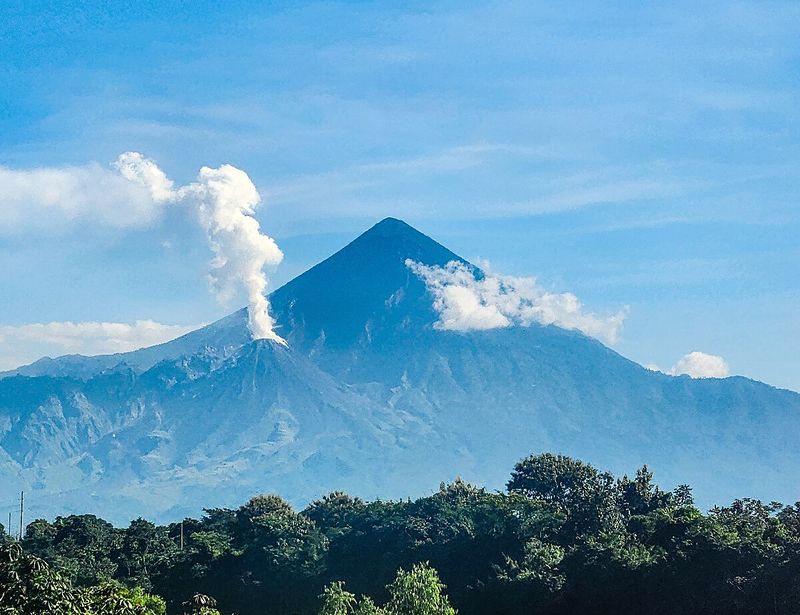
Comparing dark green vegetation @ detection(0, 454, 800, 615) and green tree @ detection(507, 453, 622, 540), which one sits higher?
green tree @ detection(507, 453, 622, 540)

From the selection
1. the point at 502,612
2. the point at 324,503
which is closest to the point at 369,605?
the point at 502,612

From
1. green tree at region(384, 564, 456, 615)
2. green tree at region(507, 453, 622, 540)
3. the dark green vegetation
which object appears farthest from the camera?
green tree at region(507, 453, 622, 540)

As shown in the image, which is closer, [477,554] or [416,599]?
[416,599]

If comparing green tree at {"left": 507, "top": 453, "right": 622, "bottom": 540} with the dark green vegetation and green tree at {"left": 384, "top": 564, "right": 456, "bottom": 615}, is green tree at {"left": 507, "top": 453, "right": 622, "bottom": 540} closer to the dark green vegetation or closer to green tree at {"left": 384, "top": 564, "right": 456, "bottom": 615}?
the dark green vegetation

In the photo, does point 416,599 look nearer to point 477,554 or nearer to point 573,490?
point 477,554

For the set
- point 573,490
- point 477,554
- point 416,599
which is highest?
point 573,490

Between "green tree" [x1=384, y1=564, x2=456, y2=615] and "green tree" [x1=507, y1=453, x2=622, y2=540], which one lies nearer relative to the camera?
"green tree" [x1=384, y1=564, x2=456, y2=615]

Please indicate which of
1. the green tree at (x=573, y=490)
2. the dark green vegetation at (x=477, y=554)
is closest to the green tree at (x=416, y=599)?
the dark green vegetation at (x=477, y=554)

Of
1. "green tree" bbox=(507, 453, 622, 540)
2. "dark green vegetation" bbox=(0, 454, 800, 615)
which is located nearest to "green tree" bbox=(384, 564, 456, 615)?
"dark green vegetation" bbox=(0, 454, 800, 615)

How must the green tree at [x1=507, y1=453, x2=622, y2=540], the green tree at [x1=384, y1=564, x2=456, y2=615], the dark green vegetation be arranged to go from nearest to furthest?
the green tree at [x1=384, y1=564, x2=456, y2=615] → the dark green vegetation → the green tree at [x1=507, y1=453, x2=622, y2=540]

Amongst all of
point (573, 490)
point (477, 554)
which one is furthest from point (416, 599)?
point (573, 490)
